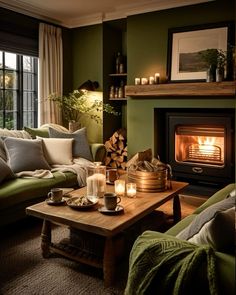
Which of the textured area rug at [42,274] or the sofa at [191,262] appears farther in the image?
the textured area rug at [42,274]

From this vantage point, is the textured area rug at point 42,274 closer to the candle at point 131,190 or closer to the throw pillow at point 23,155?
the candle at point 131,190

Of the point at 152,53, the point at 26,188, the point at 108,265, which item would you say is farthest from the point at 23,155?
the point at 152,53

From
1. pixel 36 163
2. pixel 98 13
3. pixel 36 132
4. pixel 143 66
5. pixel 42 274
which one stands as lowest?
pixel 42 274

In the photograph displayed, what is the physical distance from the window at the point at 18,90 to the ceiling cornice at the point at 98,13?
23.6 inches

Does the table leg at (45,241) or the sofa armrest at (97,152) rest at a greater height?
the sofa armrest at (97,152)

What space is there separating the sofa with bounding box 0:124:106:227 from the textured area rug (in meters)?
0.34

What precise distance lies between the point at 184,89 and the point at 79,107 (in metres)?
1.57

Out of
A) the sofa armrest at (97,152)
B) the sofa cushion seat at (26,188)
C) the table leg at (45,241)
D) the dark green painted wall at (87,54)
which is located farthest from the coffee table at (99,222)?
the dark green painted wall at (87,54)

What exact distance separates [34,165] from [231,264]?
256cm

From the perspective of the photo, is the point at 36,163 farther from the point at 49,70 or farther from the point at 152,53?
the point at 152,53

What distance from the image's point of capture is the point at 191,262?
1.23m

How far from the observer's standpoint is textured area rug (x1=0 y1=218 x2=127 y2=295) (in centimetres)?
205

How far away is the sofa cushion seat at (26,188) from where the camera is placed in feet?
9.06

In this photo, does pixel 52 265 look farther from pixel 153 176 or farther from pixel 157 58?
pixel 157 58
